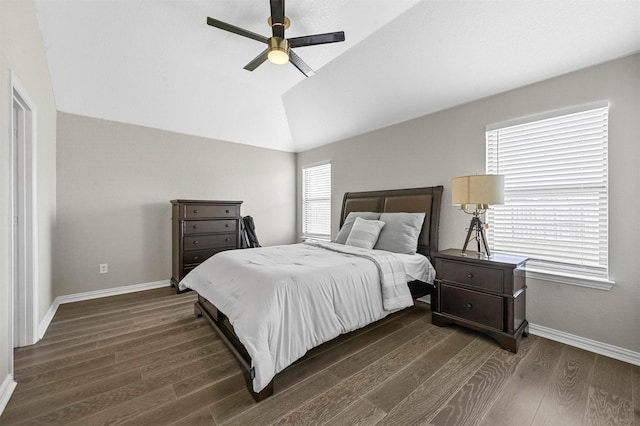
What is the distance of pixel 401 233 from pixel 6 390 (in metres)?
3.26

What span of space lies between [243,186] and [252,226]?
31.4 inches

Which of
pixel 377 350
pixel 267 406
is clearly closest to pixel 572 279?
pixel 377 350

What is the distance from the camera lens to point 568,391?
1688 mm

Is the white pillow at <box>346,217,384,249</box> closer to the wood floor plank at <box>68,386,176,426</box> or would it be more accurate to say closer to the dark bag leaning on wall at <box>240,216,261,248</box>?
the dark bag leaning on wall at <box>240,216,261,248</box>

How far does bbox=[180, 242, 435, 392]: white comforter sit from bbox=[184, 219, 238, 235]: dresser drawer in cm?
110

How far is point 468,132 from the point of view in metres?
2.95

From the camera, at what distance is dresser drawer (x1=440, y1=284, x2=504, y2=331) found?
222cm

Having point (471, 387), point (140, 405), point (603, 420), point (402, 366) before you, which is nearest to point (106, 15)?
point (140, 405)

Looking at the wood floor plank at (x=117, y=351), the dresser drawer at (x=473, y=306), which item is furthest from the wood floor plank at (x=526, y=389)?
the wood floor plank at (x=117, y=351)

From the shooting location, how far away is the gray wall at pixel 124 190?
3281 mm

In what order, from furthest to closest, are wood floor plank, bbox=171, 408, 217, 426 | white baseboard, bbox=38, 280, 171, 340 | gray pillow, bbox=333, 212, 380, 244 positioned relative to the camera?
gray pillow, bbox=333, 212, 380, 244
white baseboard, bbox=38, 280, 171, 340
wood floor plank, bbox=171, 408, 217, 426

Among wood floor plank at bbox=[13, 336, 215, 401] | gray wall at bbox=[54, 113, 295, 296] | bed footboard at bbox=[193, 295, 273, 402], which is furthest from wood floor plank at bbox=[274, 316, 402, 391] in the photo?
gray wall at bbox=[54, 113, 295, 296]

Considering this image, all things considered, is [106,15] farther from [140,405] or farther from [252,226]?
[140,405]

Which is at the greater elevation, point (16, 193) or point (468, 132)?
point (468, 132)
